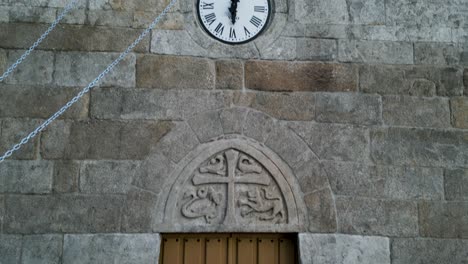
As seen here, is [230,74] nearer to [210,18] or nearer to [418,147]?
[210,18]

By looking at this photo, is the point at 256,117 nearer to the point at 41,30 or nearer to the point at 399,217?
the point at 399,217

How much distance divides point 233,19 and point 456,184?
2257mm

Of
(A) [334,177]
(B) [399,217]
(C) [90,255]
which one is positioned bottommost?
(C) [90,255]

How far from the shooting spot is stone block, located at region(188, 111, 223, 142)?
4.12 m

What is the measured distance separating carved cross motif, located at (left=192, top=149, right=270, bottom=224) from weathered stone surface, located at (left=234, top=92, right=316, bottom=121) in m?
0.42

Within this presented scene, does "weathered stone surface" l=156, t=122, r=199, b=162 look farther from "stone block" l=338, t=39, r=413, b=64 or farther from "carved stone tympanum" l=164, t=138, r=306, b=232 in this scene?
"stone block" l=338, t=39, r=413, b=64

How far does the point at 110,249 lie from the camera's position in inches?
152

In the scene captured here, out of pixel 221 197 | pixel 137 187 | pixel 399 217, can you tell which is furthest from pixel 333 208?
pixel 137 187

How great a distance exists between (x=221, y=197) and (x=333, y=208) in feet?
2.88

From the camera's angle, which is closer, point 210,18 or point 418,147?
point 418,147

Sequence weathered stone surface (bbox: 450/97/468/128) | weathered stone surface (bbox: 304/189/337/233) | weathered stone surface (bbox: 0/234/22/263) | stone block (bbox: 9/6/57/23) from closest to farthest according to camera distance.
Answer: weathered stone surface (bbox: 0/234/22/263) < weathered stone surface (bbox: 304/189/337/233) < stone block (bbox: 9/6/57/23) < weathered stone surface (bbox: 450/97/468/128)

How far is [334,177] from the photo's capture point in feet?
13.5

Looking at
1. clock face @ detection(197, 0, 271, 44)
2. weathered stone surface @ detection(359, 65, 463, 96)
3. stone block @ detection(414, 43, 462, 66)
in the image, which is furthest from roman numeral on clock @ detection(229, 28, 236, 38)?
stone block @ detection(414, 43, 462, 66)

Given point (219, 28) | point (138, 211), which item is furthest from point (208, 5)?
point (138, 211)
